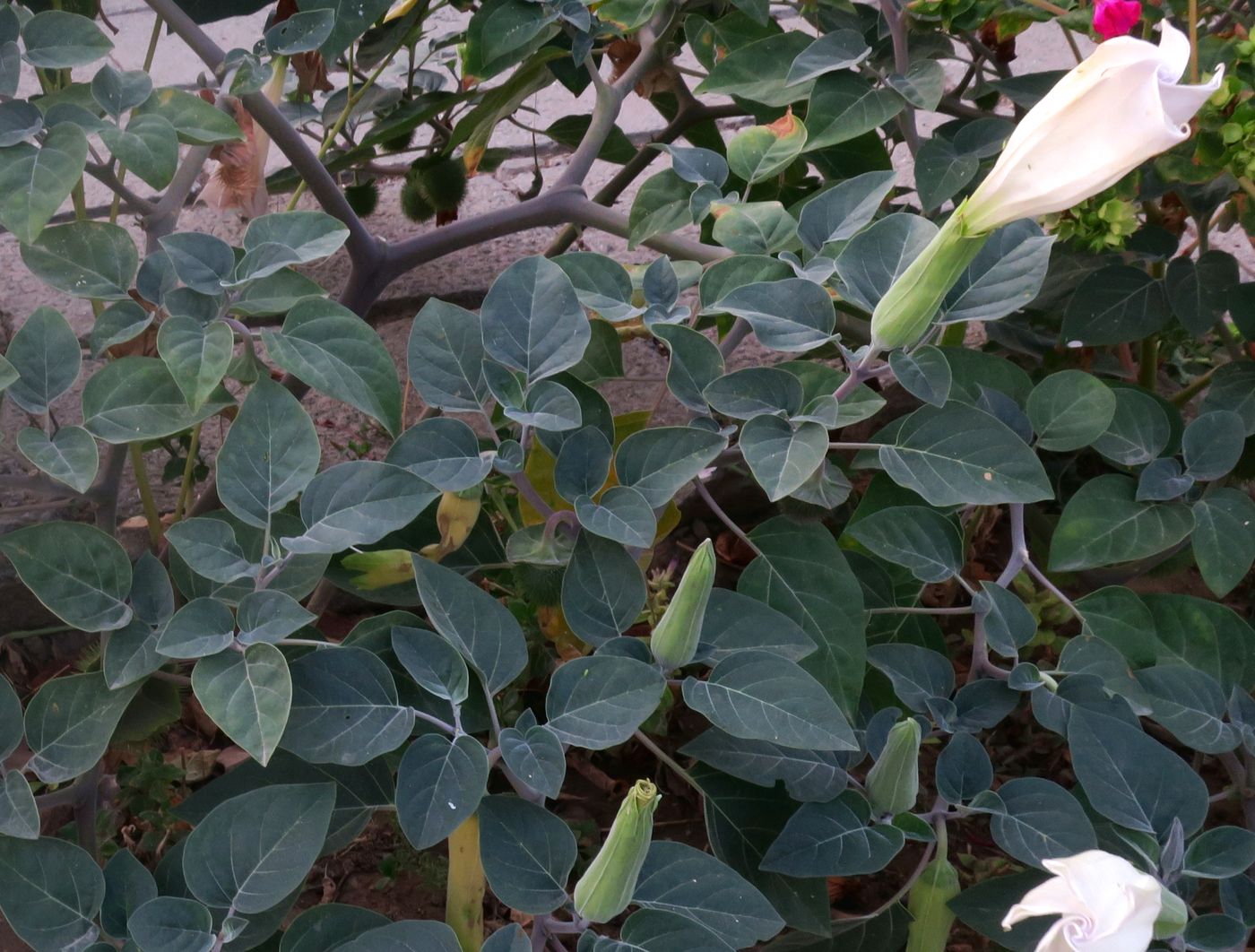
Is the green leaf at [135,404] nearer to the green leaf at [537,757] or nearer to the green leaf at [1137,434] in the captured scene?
the green leaf at [537,757]

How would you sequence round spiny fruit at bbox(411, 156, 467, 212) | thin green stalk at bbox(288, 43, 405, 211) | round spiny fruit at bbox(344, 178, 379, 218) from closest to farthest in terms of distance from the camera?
thin green stalk at bbox(288, 43, 405, 211)
round spiny fruit at bbox(411, 156, 467, 212)
round spiny fruit at bbox(344, 178, 379, 218)

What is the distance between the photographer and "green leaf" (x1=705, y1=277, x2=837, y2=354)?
70cm

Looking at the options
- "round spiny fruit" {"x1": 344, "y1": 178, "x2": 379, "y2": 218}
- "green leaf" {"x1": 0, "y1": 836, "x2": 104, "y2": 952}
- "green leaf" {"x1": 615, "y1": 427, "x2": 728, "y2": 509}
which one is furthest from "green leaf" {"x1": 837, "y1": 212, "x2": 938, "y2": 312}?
"round spiny fruit" {"x1": 344, "y1": 178, "x2": 379, "y2": 218}

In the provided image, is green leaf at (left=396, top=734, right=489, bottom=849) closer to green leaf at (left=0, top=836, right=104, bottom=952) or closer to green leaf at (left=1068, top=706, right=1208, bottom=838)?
green leaf at (left=0, top=836, right=104, bottom=952)

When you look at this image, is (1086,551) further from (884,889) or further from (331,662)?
(331,662)

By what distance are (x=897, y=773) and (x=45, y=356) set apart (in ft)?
1.97

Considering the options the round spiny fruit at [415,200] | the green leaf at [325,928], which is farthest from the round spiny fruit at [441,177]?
the green leaf at [325,928]

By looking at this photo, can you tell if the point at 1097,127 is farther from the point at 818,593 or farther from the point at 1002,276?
the point at 818,593

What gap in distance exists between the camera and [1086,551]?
83cm

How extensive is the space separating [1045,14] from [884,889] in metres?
0.80

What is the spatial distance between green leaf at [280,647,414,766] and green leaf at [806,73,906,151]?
56cm

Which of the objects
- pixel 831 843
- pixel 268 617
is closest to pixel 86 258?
pixel 268 617

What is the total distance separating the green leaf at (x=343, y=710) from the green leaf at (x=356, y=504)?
66 mm

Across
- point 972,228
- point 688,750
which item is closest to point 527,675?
point 688,750
